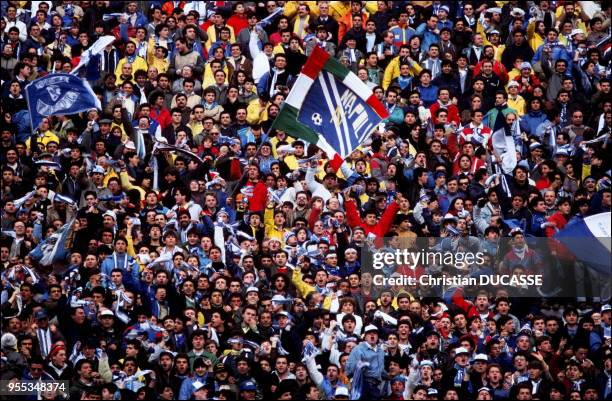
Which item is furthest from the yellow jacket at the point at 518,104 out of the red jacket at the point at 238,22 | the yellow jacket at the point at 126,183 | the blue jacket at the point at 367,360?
the blue jacket at the point at 367,360

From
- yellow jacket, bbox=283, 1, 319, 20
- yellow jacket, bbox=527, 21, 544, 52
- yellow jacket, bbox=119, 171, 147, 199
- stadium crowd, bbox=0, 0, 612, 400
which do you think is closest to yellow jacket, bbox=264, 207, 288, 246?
stadium crowd, bbox=0, 0, 612, 400

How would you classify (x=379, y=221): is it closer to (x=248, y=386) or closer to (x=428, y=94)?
(x=428, y=94)

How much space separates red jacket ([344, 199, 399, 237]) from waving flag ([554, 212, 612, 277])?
2.52m

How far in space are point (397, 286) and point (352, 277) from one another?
64 centimetres

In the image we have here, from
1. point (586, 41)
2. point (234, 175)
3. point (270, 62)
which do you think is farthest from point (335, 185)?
point (586, 41)

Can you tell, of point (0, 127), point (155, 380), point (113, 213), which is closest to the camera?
point (155, 380)

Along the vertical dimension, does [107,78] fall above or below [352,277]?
above

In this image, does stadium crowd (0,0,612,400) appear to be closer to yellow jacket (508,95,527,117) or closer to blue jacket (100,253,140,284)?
blue jacket (100,253,140,284)

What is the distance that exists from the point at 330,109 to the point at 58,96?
16.0 feet

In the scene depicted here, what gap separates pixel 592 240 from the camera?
29672mm

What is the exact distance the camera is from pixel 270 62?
3500cm

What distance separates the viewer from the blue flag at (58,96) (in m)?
33.1

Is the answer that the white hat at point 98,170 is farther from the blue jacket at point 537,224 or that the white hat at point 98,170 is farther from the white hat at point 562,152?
the white hat at point 562,152

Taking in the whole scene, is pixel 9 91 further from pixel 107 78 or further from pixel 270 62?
pixel 270 62
